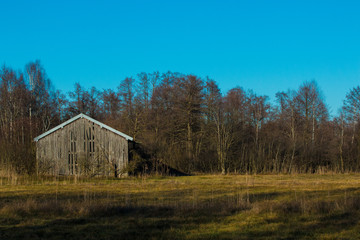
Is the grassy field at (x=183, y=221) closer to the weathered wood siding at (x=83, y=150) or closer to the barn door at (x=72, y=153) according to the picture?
the weathered wood siding at (x=83, y=150)

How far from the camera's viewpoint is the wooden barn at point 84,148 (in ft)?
85.7

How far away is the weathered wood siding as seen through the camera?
2612 cm

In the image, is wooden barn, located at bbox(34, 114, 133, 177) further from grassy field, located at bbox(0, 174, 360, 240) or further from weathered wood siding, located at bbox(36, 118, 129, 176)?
grassy field, located at bbox(0, 174, 360, 240)

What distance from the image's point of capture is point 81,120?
26672 millimetres

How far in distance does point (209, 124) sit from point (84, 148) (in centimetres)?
1480

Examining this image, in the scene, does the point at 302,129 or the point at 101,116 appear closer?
the point at 302,129

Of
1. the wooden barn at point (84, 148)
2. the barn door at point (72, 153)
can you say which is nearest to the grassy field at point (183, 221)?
the wooden barn at point (84, 148)

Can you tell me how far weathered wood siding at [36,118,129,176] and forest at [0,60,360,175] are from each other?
2297 mm

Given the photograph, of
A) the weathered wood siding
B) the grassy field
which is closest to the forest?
the weathered wood siding

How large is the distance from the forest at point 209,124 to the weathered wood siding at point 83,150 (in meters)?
2.30

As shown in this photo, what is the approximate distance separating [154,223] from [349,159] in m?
29.8

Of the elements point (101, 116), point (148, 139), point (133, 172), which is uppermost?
point (101, 116)

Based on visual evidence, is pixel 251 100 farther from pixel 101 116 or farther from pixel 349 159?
pixel 101 116

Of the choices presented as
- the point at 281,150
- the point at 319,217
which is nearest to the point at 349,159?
the point at 281,150
